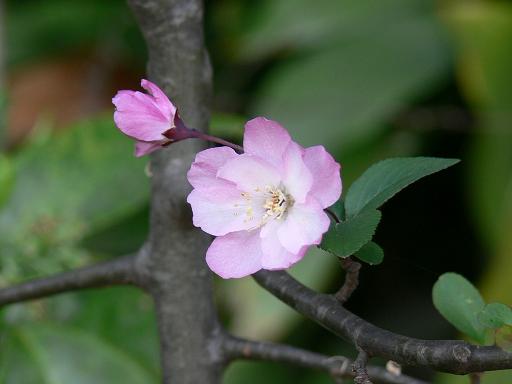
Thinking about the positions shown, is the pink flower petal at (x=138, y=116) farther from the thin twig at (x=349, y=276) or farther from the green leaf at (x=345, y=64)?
the green leaf at (x=345, y=64)

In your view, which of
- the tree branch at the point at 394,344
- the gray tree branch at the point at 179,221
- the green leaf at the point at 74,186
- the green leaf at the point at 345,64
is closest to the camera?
the tree branch at the point at 394,344

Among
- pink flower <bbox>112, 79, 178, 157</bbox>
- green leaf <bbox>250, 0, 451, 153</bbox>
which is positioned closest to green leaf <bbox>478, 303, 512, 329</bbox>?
pink flower <bbox>112, 79, 178, 157</bbox>

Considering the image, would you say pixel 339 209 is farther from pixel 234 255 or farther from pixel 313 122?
pixel 313 122

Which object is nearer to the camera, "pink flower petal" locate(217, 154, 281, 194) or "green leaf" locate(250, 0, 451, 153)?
"pink flower petal" locate(217, 154, 281, 194)

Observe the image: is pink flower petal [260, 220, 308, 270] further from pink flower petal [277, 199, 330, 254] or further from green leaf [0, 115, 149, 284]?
green leaf [0, 115, 149, 284]

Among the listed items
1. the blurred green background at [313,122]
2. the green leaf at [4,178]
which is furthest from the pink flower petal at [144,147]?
the blurred green background at [313,122]

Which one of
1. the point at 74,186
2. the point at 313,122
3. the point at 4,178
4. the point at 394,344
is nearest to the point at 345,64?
the point at 313,122

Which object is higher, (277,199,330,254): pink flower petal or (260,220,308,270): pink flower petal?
(277,199,330,254): pink flower petal
